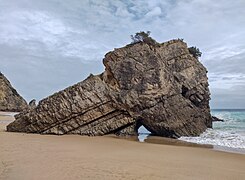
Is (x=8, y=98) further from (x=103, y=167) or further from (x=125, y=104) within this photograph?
(x=103, y=167)

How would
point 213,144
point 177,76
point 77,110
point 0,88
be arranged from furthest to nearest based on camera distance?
point 0,88 → point 177,76 → point 77,110 → point 213,144

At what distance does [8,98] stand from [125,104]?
5621cm

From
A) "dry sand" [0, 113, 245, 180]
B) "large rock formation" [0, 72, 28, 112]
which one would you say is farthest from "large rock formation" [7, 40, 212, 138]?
"large rock formation" [0, 72, 28, 112]

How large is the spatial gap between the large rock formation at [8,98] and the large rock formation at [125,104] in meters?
51.3

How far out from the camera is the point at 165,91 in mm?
22844

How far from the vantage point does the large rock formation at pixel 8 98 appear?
68625mm

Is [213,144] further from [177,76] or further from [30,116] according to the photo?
[30,116]

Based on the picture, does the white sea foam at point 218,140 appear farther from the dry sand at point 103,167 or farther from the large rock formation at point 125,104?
the dry sand at point 103,167

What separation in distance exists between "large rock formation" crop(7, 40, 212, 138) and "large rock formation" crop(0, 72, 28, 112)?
168 feet

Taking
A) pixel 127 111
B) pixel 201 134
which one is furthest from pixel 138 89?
pixel 201 134

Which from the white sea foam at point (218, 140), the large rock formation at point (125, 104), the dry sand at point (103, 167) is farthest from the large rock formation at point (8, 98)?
the dry sand at point (103, 167)

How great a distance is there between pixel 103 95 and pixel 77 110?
241cm

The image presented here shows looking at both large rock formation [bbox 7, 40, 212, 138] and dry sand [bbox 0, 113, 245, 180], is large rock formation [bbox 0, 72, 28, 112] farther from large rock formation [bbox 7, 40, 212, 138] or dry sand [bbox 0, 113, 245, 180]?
dry sand [bbox 0, 113, 245, 180]

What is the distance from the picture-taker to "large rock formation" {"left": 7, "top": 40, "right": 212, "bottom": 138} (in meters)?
21.3
